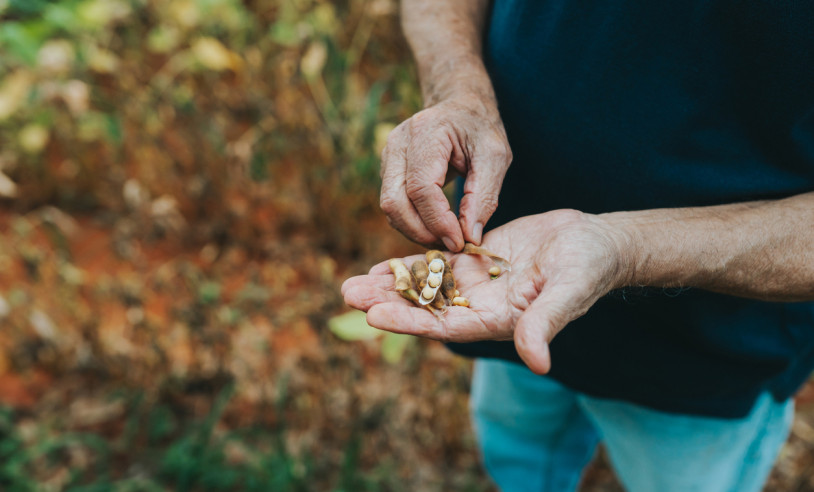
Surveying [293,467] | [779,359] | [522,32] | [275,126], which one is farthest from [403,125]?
[275,126]

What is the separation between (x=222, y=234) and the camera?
2.63 m

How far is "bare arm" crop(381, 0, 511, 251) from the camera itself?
0.97 meters

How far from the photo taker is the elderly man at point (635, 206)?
86 cm

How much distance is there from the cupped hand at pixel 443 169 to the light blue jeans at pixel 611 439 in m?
0.57

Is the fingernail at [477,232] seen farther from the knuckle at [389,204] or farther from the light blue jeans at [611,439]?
the light blue jeans at [611,439]

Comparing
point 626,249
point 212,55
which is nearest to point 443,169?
point 626,249

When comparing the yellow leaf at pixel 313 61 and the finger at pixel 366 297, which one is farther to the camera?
the yellow leaf at pixel 313 61

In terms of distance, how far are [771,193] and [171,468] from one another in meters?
1.73

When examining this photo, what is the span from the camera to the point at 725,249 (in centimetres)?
89

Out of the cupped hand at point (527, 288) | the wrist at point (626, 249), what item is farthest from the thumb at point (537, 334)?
the wrist at point (626, 249)

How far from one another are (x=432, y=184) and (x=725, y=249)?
46cm

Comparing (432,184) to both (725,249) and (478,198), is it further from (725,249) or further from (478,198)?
(725,249)

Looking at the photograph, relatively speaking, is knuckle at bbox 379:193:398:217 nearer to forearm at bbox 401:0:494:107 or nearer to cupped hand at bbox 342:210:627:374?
cupped hand at bbox 342:210:627:374

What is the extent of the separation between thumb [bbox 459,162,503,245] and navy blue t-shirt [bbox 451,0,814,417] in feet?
0.51
